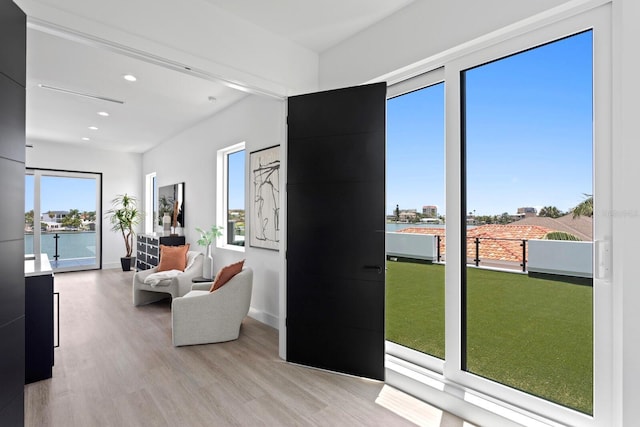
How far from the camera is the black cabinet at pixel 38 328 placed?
257 centimetres

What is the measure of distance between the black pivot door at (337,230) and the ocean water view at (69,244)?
22.9ft

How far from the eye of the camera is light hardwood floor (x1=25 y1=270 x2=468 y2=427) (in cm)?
212

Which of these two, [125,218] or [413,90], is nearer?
[413,90]

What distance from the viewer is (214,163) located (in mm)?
5141

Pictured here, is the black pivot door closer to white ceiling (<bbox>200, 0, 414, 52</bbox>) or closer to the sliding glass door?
white ceiling (<bbox>200, 0, 414, 52</bbox>)

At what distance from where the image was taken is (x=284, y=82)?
2.95 metres

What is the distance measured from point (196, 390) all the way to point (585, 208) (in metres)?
2.82

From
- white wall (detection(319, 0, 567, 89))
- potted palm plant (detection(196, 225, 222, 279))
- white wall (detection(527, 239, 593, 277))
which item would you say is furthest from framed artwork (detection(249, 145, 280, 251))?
white wall (detection(527, 239, 593, 277))

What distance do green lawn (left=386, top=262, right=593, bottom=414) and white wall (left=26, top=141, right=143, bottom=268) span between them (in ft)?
25.9

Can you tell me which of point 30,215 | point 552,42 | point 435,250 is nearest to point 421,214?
point 435,250

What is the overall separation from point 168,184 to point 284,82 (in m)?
4.71

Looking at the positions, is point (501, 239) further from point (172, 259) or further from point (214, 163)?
point (172, 259)

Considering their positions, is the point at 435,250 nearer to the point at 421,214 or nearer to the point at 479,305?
the point at 421,214

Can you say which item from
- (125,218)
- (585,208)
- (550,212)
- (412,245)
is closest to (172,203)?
(125,218)
